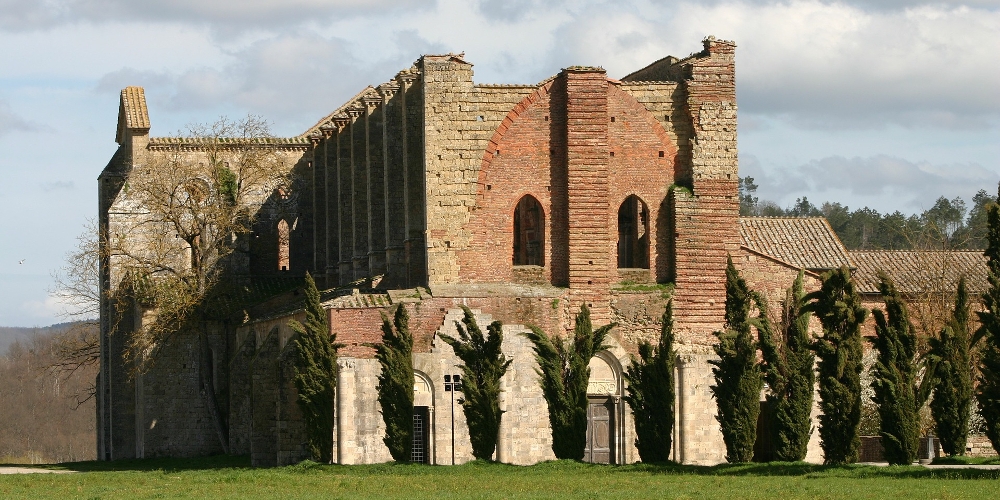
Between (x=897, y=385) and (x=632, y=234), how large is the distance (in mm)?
8745

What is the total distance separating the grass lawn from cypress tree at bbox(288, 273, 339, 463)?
652 mm

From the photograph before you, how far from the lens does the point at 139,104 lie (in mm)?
50125

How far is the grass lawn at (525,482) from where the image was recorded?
26.4 m

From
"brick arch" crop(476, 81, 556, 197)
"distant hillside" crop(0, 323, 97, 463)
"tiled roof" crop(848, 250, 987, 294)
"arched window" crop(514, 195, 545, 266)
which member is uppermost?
"brick arch" crop(476, 81, 556, 197)

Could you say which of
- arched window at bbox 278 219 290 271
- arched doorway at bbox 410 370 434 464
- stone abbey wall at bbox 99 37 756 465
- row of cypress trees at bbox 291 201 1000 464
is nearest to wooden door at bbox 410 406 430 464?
arched doorway at bbox 410 370 434 464

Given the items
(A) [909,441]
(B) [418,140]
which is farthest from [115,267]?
(A) [909,441]

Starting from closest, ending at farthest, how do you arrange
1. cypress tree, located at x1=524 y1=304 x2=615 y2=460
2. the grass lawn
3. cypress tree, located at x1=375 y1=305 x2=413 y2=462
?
the grass lawn, cypress tree, located at x1=375 y1=305 x2=413 y2=462, cypress tree, located at x1=524 y1=304 x2=615 y2=460

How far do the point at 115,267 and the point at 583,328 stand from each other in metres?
16.1

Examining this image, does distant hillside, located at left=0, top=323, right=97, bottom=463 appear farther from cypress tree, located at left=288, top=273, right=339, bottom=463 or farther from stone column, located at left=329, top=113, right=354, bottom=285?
cypress tree, located at left=288, top=273, right=339, bottom=463

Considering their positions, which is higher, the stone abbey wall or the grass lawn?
the stone abbey wall

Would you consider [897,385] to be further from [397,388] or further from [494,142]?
[494,142]

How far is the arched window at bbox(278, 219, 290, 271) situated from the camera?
166 ft

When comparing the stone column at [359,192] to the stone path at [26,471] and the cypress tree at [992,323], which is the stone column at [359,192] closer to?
the stone path at [26,471]

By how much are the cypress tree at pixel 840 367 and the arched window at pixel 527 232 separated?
304 inches
